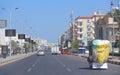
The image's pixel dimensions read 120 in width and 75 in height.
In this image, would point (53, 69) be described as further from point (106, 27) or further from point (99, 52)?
point (106, 27)

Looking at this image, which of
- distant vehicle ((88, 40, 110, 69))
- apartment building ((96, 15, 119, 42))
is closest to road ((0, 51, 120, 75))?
distant vehicle ((88, 40, 110, 69))

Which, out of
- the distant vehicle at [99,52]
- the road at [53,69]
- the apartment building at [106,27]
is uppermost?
the apartment building at [106,27]

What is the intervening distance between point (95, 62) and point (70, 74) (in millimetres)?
8844

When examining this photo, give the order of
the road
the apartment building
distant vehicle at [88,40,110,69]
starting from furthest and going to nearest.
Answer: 1. the apartment building
2. distant vehicle at [88,40,110,69]
3. the road

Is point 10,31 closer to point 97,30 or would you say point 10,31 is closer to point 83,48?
point 83,48

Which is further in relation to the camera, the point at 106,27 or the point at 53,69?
the point at 106,27

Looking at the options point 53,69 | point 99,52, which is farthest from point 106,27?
point 53,69

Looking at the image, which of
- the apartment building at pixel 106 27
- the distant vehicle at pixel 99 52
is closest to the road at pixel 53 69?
the distant vehicle at pixel 99 52

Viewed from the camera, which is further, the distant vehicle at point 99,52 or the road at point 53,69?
the distant vehicle at point 99,52

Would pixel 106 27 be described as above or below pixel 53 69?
above

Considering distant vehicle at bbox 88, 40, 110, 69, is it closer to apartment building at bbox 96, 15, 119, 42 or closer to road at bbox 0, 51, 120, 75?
road at bbox 0, 51, 120, 75

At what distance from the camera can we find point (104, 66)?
37406 millimetres

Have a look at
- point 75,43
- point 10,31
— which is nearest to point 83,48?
point 10,31

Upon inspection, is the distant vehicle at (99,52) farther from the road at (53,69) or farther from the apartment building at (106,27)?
the apartment building at (106,27)
